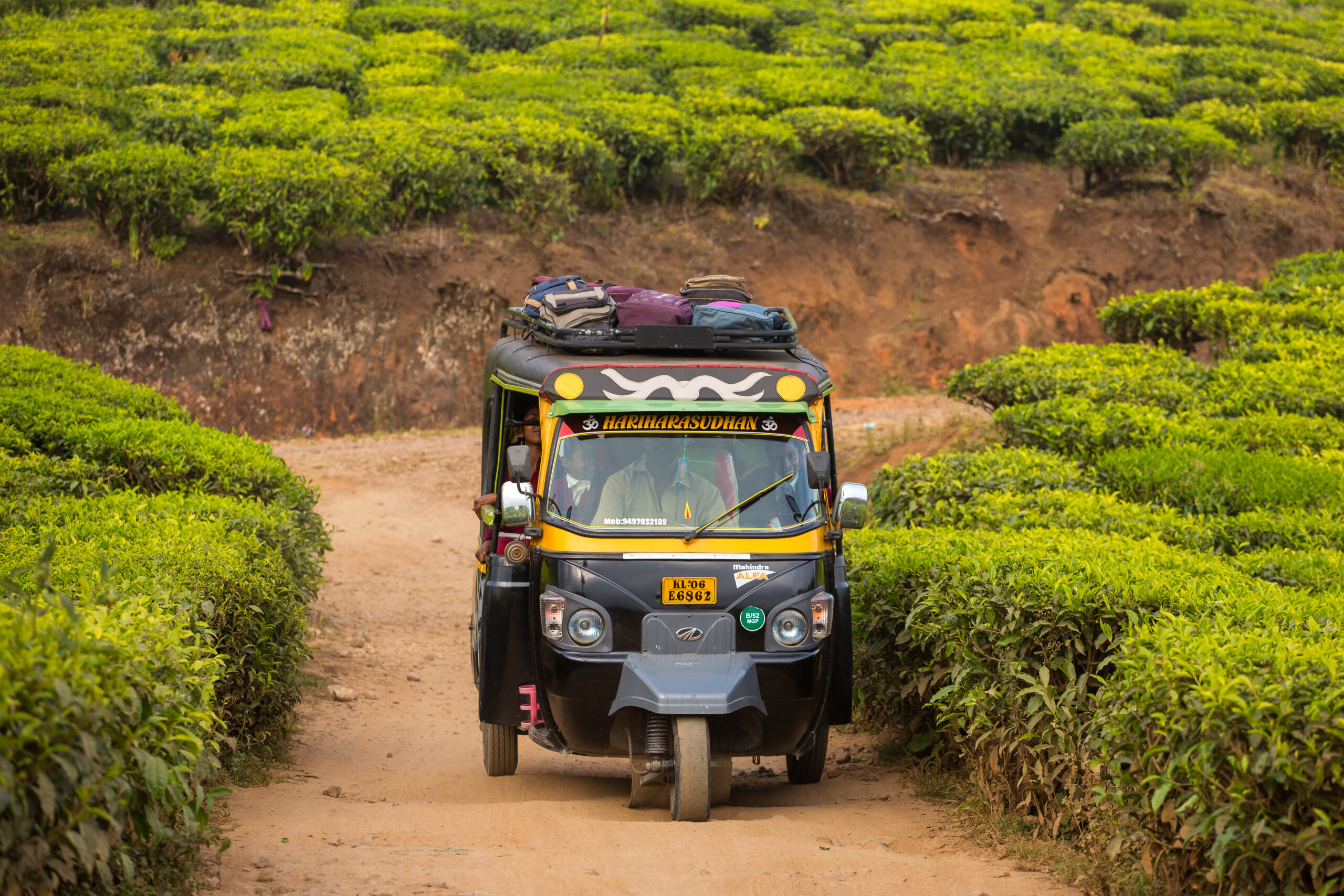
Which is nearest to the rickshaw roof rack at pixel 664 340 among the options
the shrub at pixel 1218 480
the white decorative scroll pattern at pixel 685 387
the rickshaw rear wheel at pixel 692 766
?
the white decorative scroll pattern at pixel 685 387

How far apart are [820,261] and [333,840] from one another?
1725 centimetres

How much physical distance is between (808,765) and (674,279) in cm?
1431

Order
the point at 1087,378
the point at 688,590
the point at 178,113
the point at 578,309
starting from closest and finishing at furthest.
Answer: the point at 688,590
the point at 578,309
the point at 1087,378
the point at 178,113

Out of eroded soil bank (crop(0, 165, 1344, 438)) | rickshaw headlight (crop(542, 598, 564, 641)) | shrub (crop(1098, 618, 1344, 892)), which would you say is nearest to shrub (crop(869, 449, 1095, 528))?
rickshaw headlight (crop(542, 598, 564, 641))

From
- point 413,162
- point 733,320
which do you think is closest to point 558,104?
point 413,162

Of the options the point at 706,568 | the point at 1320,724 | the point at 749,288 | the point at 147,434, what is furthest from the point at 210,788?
the point at 749,288

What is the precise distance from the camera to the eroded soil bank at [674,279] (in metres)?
18.0

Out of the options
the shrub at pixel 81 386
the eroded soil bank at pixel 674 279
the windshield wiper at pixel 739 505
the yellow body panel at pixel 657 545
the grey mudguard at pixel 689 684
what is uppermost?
the windshield wiper at pixel 739 505

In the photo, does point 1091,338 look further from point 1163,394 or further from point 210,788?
point 210,788

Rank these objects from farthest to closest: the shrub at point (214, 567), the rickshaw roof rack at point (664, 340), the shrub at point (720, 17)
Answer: the shrub at point (720, 17), the rickshaw roof rack at point (664, 340), the shrub at point (214, 567)

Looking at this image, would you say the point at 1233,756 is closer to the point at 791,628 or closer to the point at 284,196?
the point at 791,628

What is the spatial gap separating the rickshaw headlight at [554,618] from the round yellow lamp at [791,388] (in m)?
1.53

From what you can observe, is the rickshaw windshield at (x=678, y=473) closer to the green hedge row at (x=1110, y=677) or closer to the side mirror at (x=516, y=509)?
the side mirror at (x=516, y=509)

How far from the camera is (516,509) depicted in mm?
5984
